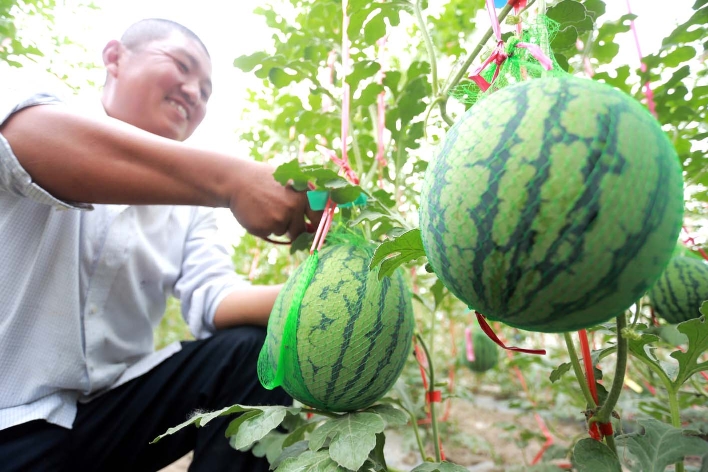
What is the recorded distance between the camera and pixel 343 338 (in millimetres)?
1024

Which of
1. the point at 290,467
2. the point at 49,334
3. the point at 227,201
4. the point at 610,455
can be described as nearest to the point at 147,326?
the point at 49,334

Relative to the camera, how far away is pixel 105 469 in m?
1.80

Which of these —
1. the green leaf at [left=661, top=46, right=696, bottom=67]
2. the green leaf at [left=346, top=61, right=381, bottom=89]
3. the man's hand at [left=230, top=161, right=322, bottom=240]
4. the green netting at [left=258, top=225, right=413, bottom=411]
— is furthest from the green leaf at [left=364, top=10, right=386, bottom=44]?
the green leaf at [left=661, top=46, right=696, bottom=67]

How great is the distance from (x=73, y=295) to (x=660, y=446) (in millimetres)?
1875

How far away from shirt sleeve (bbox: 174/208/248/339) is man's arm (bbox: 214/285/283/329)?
0.17 ft

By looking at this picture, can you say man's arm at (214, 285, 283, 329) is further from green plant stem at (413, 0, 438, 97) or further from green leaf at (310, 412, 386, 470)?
green plant stem at (413, 0, 438, 97)

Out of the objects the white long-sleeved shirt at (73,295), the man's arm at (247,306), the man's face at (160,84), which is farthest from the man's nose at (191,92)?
the man's arm at (247,306)

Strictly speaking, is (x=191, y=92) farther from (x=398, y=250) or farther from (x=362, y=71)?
(x=398, y=250)

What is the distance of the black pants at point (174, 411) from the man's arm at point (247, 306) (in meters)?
0.08

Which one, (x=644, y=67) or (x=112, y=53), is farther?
(x=112, y=53)

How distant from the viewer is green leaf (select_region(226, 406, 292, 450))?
3.33ft

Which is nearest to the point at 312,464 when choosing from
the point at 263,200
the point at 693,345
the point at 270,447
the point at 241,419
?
the point at 241,419

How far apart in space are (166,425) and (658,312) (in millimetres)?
1844

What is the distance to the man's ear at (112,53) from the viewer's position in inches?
87.2
